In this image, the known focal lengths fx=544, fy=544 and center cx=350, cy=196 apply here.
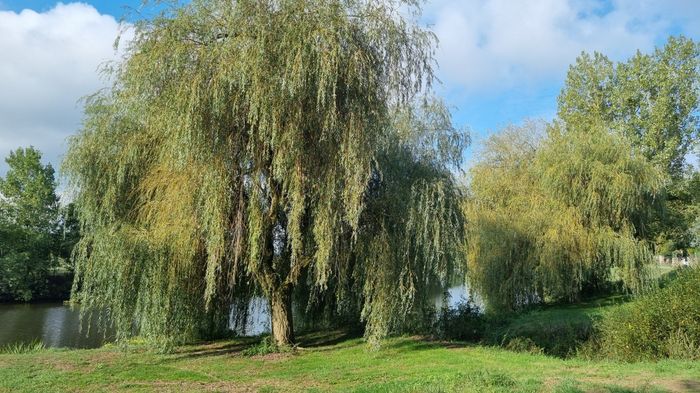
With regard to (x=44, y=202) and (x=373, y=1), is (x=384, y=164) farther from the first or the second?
(x=44, y=202)

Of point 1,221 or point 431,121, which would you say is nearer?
point 431,121

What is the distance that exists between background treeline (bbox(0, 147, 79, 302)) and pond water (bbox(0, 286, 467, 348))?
4033 mm

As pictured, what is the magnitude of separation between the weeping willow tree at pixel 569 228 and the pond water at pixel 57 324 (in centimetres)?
207

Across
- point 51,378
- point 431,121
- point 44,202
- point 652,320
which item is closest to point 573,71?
point 431,121

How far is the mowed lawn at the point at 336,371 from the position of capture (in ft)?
25.5

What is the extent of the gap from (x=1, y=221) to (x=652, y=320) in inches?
1746

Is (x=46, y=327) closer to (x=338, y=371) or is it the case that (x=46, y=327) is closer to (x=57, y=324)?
(x=57, y=324)

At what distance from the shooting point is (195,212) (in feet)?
37.8

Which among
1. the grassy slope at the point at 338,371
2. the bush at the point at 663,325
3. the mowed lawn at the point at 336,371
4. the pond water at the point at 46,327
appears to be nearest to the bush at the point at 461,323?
the grassy slope at the point at 338,371

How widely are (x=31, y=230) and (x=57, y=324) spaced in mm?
19365

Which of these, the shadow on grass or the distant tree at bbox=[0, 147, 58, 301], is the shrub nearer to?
the shadow on grass

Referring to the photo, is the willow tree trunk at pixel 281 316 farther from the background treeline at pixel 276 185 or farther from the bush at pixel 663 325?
the bush at pixel 663 325

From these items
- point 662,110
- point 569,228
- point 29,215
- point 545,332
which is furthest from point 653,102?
point 29,215

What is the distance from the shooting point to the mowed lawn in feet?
25.5
